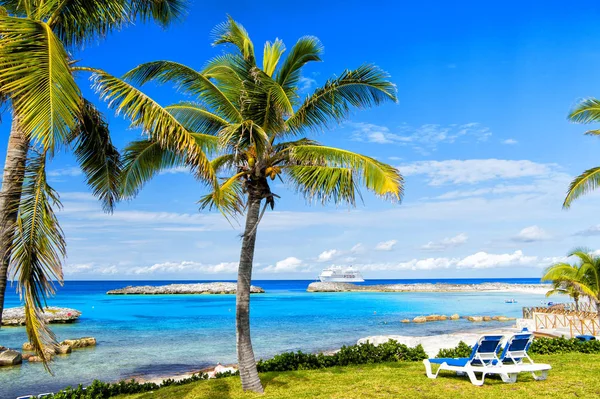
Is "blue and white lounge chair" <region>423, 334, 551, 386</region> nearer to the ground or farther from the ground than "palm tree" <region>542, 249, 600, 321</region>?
nearer to the ground

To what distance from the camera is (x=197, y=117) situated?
32.3ft

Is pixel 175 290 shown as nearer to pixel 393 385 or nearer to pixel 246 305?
pixel 246 305

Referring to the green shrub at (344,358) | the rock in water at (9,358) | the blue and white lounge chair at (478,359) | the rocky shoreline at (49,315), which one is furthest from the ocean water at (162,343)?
the blue and white lounge chair at (478,359)

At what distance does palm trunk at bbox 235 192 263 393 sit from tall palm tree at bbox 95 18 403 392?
0.02m

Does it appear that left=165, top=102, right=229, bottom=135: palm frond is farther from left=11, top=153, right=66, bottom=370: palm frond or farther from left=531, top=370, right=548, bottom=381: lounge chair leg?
left=531, top=370, right=548, bottom=381: lounge chair leg

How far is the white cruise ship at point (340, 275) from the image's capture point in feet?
490

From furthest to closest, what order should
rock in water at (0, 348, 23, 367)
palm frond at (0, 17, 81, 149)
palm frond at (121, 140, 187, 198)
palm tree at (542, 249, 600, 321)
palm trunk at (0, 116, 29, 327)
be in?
rock in water at (0, 348, 23, 367)
palm tree at (542, 249, 600, 321)
palm frond at (121, 140, 187, 198)
palm trunk at (0, 116, 29, 327)
palm frond at (0, 17, 81, 149)

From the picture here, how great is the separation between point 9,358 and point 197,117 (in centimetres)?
1763

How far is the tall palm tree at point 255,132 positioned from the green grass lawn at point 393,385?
0.94 m

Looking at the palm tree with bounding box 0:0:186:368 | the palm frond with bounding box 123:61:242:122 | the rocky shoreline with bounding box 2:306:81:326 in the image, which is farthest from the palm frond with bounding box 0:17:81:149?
the rocky shoreline with bounding box 2:306:81:326

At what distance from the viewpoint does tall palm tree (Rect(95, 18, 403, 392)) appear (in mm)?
8594

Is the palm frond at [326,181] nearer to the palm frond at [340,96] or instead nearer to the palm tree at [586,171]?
the palm frond at [340,96]

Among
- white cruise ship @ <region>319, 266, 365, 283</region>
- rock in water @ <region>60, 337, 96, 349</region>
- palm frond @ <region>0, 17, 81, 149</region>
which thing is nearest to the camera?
palm frond @ <region>0, 17, 81, 149</region>

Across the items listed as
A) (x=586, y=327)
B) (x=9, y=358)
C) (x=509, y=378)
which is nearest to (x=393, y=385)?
(x=509, y=378)
